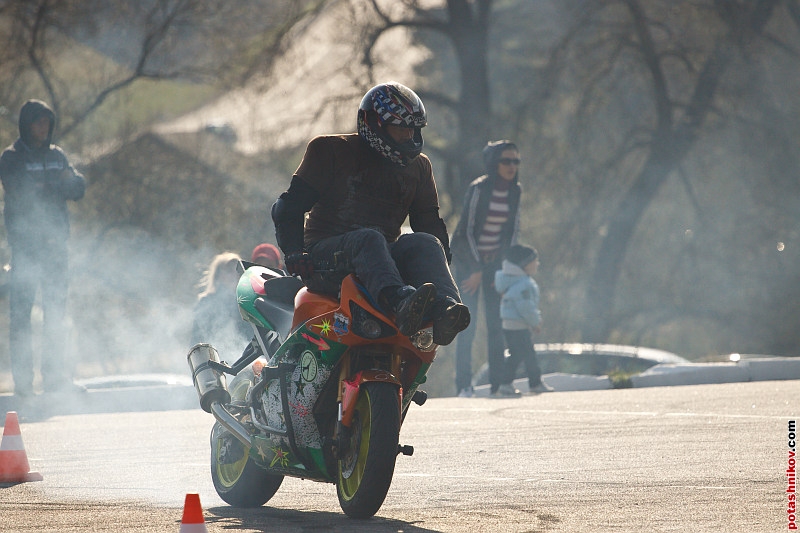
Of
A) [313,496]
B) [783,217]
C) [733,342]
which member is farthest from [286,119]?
[313,496]

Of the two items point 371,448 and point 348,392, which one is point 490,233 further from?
point 371,448

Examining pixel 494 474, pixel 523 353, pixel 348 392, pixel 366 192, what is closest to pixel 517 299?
pixel 523 353

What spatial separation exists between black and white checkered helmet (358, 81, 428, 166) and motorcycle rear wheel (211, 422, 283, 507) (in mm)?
1632

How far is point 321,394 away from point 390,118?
129 cm

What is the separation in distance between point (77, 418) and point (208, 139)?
93.8ft

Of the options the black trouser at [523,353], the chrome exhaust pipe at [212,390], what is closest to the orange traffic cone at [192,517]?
the chrome exhaust pipe at [212,390]

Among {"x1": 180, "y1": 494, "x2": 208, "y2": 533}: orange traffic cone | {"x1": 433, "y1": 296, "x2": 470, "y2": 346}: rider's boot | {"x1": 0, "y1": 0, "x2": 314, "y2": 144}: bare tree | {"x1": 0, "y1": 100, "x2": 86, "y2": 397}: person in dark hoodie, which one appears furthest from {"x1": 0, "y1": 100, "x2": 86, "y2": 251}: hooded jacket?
{"x1": 0, "y1": 0, "x2": 314, "y2": 144}: bare tree

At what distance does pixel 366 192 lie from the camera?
19.9 ft

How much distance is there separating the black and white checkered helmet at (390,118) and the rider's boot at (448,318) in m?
0.91

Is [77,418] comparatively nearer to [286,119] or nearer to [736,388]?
[736,388]

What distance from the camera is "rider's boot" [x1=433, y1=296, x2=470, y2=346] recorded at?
5279 mm

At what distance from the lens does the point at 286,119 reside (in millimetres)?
29000

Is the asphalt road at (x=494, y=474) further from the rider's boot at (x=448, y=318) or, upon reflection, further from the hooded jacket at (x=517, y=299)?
the hooded jacket at (x=517, y=299)

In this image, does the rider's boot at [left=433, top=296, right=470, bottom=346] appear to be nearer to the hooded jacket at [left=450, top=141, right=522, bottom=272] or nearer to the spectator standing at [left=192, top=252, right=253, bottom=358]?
the spectator standing at [left=192, top=252, right=253, bottom=358]
